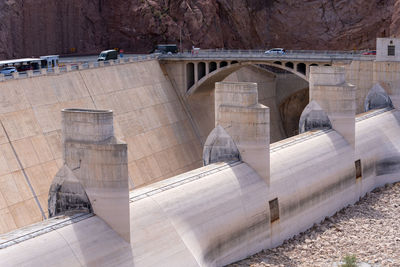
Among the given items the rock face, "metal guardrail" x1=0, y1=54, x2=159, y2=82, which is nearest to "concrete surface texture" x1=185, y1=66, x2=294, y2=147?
"metal guardrail" x1=0, y1=54, x2=159, y2=82

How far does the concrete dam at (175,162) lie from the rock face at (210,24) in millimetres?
11838

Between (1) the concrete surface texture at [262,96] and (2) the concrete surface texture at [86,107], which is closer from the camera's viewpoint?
(2) the concrete surface texture at [86,107]

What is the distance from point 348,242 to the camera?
36281 mm

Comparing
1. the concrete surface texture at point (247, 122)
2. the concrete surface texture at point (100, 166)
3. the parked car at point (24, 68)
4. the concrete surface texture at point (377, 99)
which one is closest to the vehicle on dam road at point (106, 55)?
the parked car at point (24, 68)

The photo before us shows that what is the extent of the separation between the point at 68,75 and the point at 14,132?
8.42 m

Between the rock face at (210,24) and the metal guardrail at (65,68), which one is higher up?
the rock face at (210,24)

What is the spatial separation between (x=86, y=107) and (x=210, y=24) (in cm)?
2756

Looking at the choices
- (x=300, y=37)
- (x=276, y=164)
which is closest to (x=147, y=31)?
(x=300, y=37)

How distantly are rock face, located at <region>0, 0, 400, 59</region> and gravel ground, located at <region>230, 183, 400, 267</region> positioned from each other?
3624cm

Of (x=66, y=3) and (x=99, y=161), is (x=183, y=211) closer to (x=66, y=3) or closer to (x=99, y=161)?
(x=99, y=161)

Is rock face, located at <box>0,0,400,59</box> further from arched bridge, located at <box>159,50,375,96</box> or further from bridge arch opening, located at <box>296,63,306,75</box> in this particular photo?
bridge arch opening, located at <box>296,63,306,75</box>

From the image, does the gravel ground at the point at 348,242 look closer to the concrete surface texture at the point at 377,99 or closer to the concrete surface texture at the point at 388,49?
the concrete surface texture at the point at 377,99

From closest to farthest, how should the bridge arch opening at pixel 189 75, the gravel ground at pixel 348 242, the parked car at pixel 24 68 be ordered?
1. the gravel ground at pixel 348 242
2. the parked car at pixel 24 68
3. the bridge arch opening at pixel 189 75

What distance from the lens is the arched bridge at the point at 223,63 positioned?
54219mm
